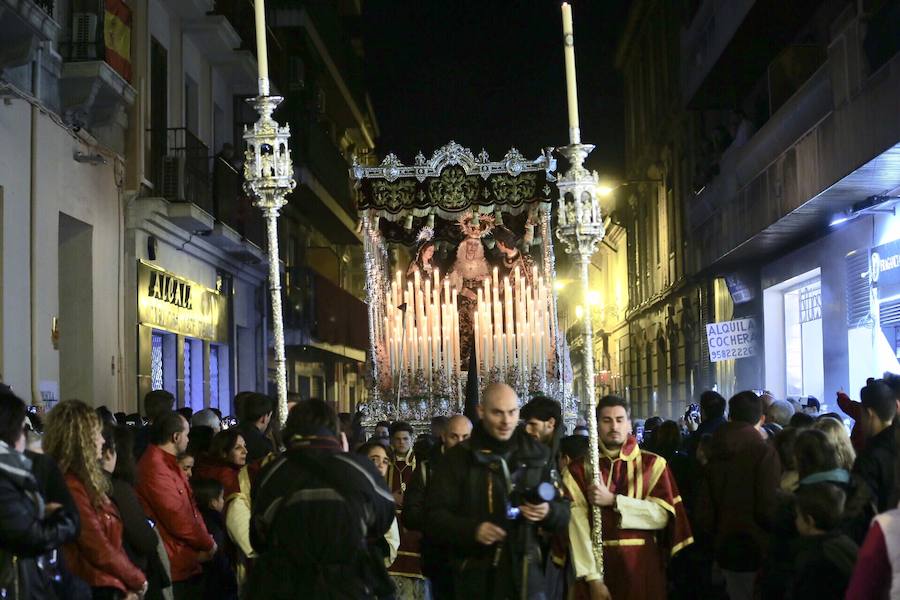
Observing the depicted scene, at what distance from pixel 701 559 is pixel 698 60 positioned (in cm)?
1736

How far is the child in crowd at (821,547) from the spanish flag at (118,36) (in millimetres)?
12265

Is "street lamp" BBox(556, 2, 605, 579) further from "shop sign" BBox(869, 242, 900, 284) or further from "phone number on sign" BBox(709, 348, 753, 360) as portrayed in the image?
"phone number on sign" BBox(709, 348, 753, 360)

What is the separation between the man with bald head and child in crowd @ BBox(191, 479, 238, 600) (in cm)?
127

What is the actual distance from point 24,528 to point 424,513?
2010 mm

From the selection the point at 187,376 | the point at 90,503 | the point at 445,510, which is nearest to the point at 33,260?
the point at 187,376

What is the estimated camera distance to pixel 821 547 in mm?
5598

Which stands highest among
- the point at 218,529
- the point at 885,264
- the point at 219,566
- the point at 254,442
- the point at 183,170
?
the point at 183,170

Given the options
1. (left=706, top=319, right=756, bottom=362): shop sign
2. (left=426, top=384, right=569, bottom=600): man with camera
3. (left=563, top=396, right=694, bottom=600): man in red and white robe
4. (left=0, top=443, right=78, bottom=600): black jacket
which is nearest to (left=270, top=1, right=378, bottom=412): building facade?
(left=706, top=319, right=756, bottom=362): shop sign

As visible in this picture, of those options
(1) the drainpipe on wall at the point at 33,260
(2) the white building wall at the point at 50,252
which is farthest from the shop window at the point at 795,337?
(1) the drainpipe on wall at the point at 33,260

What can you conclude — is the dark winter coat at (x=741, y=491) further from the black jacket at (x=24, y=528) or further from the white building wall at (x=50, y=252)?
the white building wall at (x=50, y=252)

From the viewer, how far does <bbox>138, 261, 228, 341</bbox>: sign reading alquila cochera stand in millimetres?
18594

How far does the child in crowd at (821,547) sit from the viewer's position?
544cm

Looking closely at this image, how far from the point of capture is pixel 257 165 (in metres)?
8.42

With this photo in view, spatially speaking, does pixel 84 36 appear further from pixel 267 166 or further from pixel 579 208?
pixel 579 208
